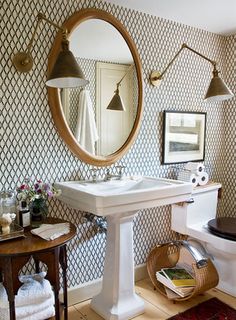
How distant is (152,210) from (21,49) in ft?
5.23

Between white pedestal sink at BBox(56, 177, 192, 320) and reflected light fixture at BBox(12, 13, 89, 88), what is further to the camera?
white pedestal sink at BBox(56, 177, 192, 320)

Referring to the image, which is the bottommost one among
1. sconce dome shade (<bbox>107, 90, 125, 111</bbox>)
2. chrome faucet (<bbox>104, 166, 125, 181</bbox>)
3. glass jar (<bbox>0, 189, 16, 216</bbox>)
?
glass jar (<bbox>0, 189, 16, 216</bbox>)

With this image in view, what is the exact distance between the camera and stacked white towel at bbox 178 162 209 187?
253cm

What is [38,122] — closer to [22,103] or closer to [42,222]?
[22,103]

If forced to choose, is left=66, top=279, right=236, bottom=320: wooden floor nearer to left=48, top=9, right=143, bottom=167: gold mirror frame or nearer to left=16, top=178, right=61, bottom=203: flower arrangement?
left=16, top=178, right=61, bottom=203: flower arrangement

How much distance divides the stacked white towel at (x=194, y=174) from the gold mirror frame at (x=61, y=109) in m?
0.58

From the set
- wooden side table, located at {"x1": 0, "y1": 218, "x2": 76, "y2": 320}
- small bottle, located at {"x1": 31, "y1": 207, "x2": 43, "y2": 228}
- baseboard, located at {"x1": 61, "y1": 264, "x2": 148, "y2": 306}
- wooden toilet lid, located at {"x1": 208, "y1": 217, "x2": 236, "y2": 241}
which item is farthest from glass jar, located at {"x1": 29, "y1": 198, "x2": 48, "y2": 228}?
wooden toilet lid, located at {"x1": 208, "y1": 217, "x2": 236, "y2": 241}

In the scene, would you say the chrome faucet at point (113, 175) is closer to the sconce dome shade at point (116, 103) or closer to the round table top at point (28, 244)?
the sconce dome shade at point (116, 103)

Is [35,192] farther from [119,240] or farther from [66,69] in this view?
[66,69]

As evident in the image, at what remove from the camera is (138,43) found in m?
2.34

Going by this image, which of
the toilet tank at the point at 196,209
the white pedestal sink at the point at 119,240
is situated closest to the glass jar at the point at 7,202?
the white pedestal sink at the point at 119,240

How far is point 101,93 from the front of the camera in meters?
2.16

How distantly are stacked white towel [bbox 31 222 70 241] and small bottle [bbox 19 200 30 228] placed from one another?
0.31 feet

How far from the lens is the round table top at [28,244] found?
1.37 m
